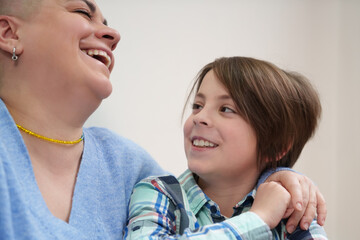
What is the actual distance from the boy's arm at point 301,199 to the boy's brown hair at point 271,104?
0.34 ft

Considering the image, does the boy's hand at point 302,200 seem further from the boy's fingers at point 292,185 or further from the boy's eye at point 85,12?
the boy's eye at point 85,12

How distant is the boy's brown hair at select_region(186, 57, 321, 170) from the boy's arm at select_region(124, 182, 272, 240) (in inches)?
12.3

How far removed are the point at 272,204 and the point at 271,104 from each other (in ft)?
1.08

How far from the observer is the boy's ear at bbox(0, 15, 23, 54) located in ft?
3.21

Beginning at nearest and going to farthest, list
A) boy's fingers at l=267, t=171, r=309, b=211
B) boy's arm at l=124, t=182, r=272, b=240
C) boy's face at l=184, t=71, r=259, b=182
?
1. boy's arm at l=124, t=182, r=272, b=240
2. boy's fingers at l=267, t=171, r=309, b=211
3. boy's face at l=184, t=71, r=259, b=182

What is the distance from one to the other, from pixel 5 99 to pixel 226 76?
0.64 meters

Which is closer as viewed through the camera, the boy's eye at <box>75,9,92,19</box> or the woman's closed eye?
the boy's eye at <box>75,9,92,19</box>

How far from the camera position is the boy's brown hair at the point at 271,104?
1.17 meters

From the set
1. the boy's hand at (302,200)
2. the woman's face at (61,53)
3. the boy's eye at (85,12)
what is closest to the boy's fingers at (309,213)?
the boy's hand at (302,200)

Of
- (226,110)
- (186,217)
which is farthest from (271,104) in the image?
(186,217)

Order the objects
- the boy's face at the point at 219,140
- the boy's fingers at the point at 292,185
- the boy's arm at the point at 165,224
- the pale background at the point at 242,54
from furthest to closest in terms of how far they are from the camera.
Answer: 1. the pale background at the point at 242,54
2. the boy's face at the point at 219,140
3. the boy's fingers at the point at 292,185
4. the boy's arm at the point at 165,224

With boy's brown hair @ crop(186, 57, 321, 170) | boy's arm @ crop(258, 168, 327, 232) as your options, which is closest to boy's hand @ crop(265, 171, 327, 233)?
boy's arm @ crop(258, 168, 327, 232)

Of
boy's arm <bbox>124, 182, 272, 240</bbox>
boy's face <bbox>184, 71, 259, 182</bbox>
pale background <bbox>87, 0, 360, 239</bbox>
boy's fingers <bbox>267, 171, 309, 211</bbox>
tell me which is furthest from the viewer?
pale background <bbox>87, 0, 360, 239</bbox>

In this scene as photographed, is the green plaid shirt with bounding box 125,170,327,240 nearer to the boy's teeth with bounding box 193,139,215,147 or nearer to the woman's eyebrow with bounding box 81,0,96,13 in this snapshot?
the boy's teeth with bounding box 193,139,215,147
